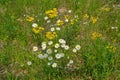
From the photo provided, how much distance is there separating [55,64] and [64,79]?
24 centimetres

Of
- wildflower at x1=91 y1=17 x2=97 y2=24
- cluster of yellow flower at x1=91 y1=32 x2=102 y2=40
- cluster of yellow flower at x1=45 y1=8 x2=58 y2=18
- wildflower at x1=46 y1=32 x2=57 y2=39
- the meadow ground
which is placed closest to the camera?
the meadow ground

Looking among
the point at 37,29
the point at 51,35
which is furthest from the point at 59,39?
the point at 37,29

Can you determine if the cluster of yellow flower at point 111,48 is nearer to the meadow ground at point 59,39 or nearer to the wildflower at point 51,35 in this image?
the meadow ground at point 59,39

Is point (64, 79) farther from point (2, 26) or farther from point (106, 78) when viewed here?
point (2, 26)

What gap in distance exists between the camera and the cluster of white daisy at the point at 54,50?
4434 mm

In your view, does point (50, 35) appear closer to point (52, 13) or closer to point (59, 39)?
point (59, 39)

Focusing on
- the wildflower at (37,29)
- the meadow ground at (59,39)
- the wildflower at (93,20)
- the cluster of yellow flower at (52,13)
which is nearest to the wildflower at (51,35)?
the meadow ground at (59,39)

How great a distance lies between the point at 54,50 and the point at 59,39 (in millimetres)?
235

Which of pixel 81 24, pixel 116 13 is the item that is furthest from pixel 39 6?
→ pixel 116 13

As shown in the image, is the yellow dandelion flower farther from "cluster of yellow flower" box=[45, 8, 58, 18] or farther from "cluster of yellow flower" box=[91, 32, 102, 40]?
"cluster of yellow flower" box=[45, 8, 58, 18]

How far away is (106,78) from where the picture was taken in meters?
4.22

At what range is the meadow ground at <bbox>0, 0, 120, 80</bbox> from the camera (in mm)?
4383

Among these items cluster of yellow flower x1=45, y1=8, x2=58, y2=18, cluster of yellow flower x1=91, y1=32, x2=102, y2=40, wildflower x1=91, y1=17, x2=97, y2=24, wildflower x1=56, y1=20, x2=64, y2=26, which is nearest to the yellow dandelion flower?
wildflower x1=91, y1=17, x2=97, y2=24

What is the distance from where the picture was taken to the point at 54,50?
181 inches
